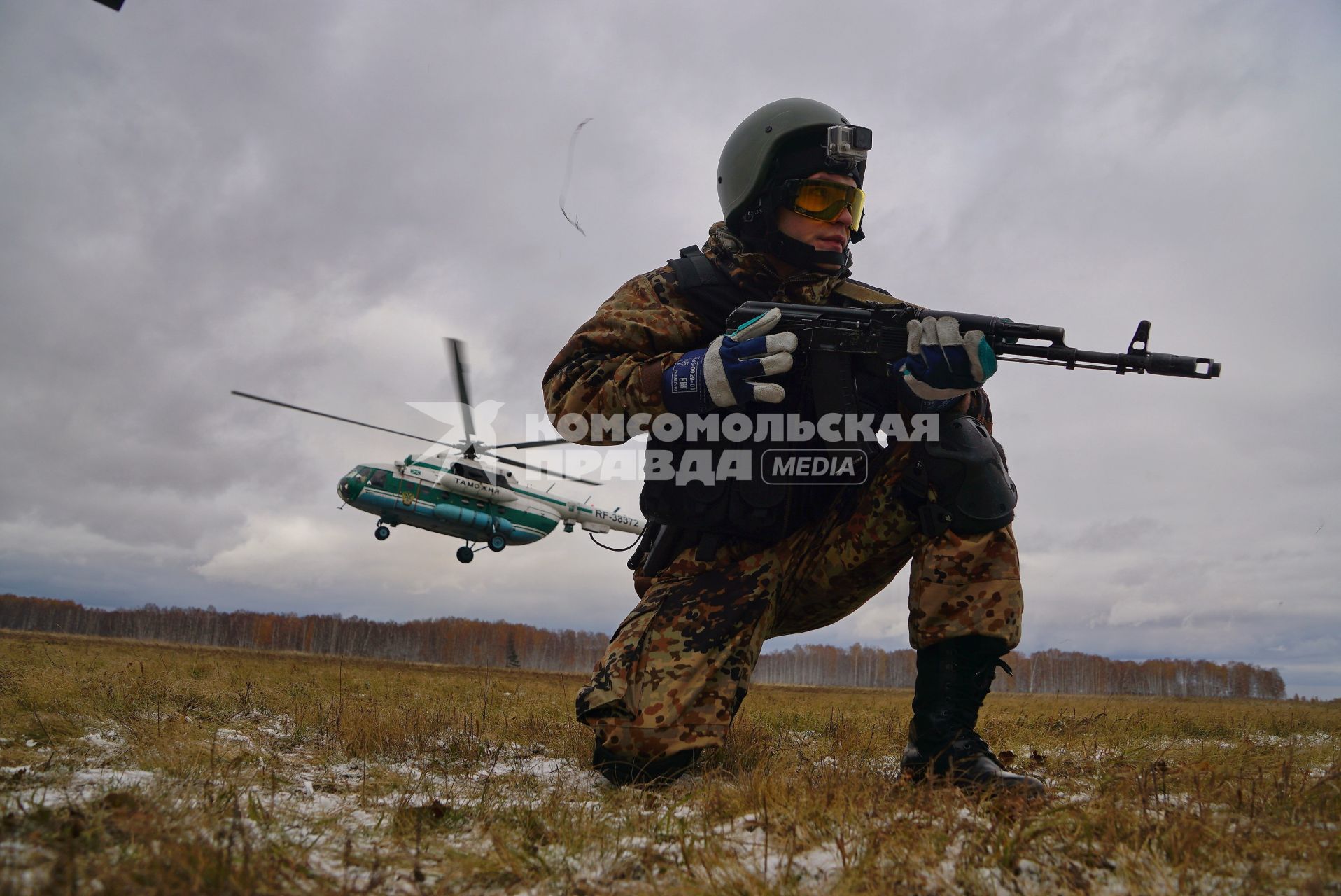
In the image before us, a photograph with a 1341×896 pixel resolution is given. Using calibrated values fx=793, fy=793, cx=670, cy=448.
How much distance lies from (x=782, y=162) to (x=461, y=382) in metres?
21.2

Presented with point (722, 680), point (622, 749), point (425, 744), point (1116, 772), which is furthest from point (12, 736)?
point (1116, 772)

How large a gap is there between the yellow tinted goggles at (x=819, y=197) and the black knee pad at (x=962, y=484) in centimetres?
142

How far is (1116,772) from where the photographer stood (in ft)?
10.8

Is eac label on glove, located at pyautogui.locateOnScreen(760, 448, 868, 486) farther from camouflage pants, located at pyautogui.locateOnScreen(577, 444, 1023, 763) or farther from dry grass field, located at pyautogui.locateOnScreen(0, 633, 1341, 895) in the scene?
dry grass field, located at pyautogui.locateOnScreen(0, 633, 1341, 895)

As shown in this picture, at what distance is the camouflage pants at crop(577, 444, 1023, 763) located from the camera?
340cm

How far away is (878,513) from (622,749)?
64.0 inches

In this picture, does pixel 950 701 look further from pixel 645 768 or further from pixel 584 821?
pixel 584 821

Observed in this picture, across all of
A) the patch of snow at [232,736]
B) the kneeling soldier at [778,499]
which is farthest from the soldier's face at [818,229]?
the patch of snow at [232,736]

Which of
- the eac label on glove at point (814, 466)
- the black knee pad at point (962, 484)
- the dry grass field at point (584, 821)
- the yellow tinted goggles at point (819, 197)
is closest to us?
the dry grass field at point (584, 821)

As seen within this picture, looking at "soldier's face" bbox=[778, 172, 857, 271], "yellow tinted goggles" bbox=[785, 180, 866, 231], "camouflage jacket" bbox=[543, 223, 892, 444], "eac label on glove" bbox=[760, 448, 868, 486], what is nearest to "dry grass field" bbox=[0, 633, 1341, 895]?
"eac label on glove" bbox=[760, 448, 868, 486]

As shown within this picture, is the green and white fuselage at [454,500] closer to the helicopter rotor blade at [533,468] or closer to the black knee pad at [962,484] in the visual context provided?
the helicopter rotor blade at [533,468]

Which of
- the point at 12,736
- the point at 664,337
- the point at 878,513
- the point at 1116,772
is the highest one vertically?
the point at 664,337

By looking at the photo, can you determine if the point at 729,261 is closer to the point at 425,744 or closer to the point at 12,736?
the point at 425,744

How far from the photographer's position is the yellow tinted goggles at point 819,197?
170 inches
